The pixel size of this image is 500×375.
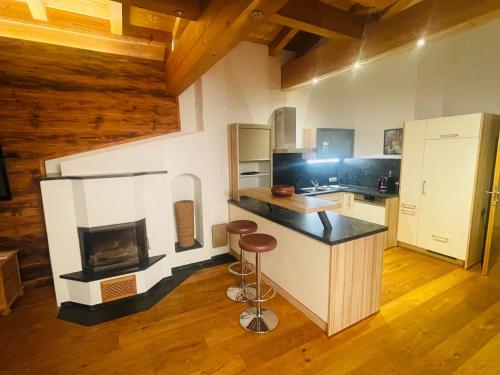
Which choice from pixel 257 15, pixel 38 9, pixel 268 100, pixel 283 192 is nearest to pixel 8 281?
pixel 38 9

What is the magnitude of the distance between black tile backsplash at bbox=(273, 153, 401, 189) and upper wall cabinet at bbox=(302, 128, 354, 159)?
0.88 ft

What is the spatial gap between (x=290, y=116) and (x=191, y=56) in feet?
7.16

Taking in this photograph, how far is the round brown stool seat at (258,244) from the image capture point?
210cm

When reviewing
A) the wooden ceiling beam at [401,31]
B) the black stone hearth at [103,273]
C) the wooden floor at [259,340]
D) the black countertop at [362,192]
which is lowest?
the wooden floor at [259,340]

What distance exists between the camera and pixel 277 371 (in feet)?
5.81

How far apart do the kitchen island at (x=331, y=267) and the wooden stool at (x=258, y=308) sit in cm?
29

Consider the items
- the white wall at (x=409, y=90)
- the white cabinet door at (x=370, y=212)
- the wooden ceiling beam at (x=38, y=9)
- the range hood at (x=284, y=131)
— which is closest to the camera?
the wooden ceiling beam at (x=38, y=9)

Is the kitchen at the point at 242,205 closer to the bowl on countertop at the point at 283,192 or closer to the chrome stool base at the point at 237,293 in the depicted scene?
the chrome stool base at the point at 237,293

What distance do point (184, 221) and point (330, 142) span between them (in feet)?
9.14

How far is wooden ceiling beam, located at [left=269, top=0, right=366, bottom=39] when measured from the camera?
93.9 inches

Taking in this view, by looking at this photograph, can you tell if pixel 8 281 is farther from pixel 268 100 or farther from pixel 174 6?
pixel 268 100

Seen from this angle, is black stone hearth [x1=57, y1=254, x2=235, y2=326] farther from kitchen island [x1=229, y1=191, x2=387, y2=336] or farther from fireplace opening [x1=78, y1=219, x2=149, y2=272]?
kitchen island [x1=229, y1=191, x2=387, y2=336]

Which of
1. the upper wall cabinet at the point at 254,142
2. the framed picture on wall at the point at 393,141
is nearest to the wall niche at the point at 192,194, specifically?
the upper wall cabinet at the point at 254,142

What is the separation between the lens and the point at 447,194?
3172 millimetres
